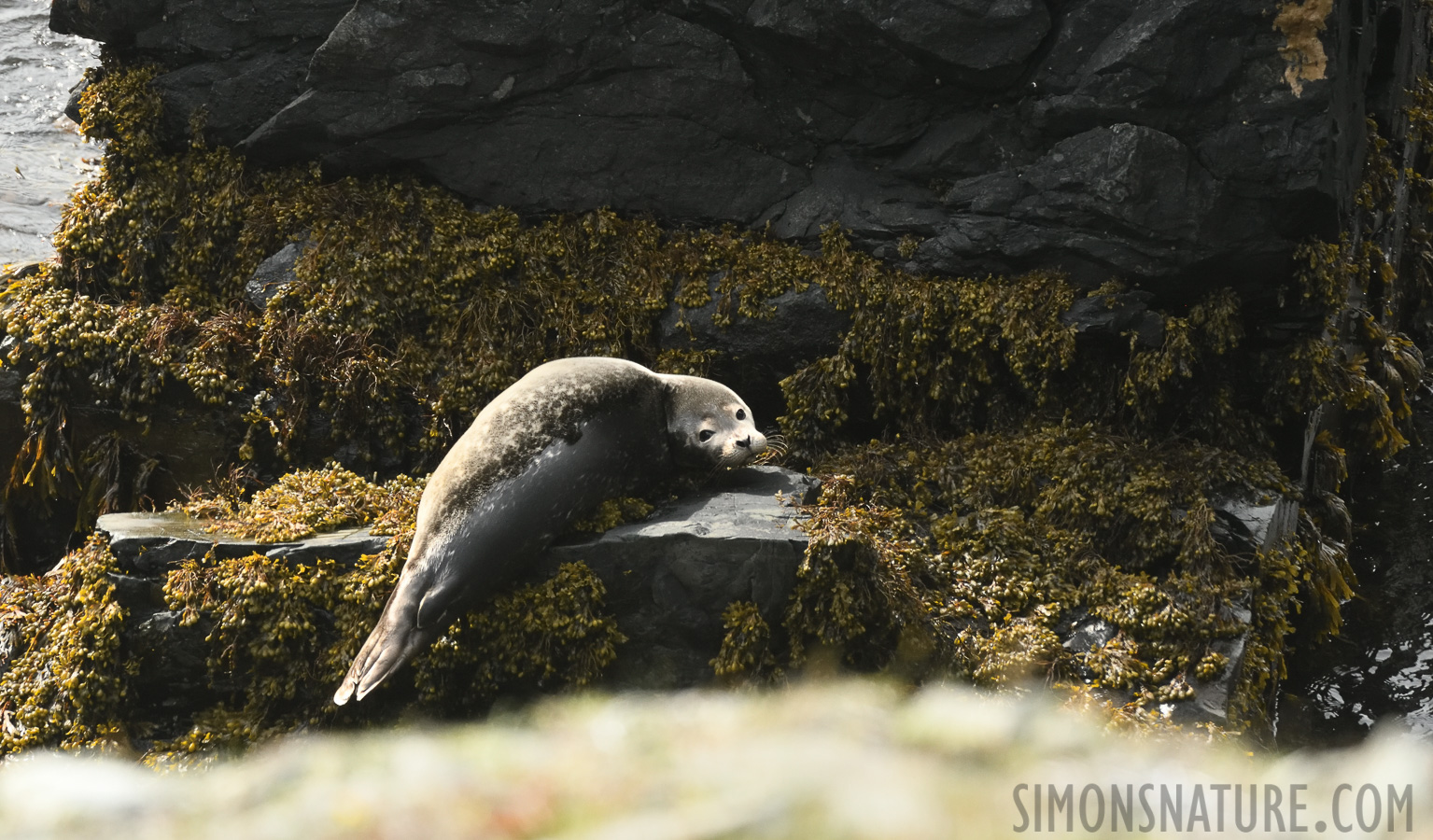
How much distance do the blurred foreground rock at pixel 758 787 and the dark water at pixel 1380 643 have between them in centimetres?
496

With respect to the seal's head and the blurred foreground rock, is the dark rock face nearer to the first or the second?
the seal's head

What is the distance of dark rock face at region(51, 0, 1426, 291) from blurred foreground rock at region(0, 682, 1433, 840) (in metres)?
5.40

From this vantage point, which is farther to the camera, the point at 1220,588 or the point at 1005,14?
the point at 1005,14

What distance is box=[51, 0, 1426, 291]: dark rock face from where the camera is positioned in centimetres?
623

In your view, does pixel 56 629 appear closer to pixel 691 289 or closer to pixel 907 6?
pixel 691 289

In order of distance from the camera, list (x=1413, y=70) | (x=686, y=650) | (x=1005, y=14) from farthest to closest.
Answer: (x=1413, y=70) < (x=1005, y=14) < (x=686, y=650)

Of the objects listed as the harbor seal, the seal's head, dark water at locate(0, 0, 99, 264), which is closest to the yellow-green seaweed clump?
the harbor seal

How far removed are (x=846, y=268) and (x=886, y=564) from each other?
87.7 inches

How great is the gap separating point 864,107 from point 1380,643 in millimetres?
4461

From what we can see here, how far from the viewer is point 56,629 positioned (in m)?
5.59

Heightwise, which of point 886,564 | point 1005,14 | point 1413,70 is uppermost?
point 1005,14

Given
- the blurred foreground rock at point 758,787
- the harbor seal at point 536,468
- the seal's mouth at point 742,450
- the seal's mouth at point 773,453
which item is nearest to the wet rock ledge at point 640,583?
the harbor seal at point 536,468

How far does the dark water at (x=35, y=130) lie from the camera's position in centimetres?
810

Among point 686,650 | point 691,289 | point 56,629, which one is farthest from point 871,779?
point 691,289
